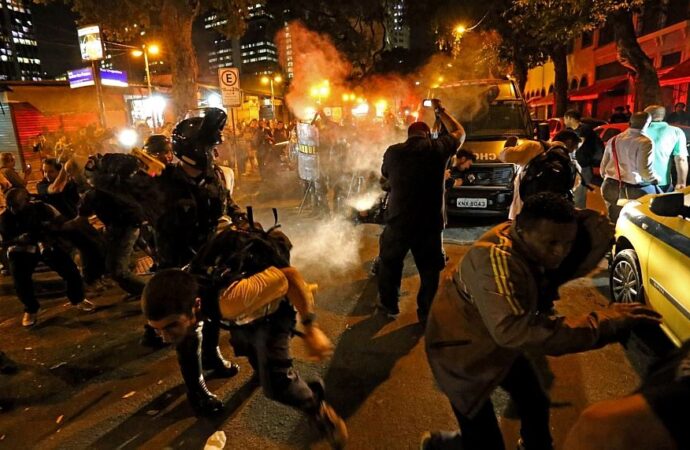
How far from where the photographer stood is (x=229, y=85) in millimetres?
11938

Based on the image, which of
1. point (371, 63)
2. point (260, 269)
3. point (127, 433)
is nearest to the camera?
point (260, 269)

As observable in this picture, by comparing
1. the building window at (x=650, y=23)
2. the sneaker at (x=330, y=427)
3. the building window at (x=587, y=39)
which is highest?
the building window at (x=587, y=39)

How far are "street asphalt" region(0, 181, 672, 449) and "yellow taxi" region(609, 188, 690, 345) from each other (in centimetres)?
50

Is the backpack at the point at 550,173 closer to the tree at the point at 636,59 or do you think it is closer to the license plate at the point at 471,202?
the license plate at the point at 471,202

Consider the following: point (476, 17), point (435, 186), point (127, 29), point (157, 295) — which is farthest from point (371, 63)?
point (157, 295)

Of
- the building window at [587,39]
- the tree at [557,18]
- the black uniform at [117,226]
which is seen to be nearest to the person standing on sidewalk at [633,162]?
the black uniform at [117,226]

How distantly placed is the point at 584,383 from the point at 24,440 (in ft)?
13.1

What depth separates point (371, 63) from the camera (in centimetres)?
3828

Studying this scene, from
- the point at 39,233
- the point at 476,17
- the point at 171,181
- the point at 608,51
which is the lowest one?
the point at 39,233

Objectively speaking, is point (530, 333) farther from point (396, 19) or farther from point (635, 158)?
point (396, 19)

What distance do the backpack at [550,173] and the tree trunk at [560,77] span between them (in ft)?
72.1

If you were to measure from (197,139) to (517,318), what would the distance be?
2577 millimetres

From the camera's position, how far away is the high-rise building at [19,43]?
90.0 feet

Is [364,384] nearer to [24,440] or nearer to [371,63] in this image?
[24,440]
